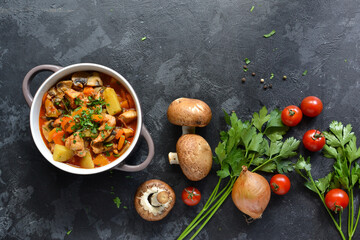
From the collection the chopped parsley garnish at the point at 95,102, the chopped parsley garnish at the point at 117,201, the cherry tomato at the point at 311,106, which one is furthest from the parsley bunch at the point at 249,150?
the chopped parsley garnish at the point at 95,102

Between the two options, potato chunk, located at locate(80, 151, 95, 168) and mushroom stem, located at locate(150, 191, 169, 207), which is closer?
potato chunk, located at locate(80, 151, 95, 168)

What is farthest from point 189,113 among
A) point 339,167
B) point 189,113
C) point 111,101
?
point 339,167

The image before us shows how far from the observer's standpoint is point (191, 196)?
2648 mm

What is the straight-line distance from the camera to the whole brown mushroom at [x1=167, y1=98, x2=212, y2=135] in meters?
2.56

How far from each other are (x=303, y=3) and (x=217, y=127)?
1.31 meters

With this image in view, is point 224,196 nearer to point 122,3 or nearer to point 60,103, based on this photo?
point 60,103

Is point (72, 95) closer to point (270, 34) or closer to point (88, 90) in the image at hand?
point (88, 90)

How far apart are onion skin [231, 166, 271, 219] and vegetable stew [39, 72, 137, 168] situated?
919 mm

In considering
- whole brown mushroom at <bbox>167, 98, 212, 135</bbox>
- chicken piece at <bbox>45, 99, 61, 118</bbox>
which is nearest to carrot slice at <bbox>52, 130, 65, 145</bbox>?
chicken piece at <bbox>45, 99, 61, 118</bbox>

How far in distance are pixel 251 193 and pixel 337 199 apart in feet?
2.45

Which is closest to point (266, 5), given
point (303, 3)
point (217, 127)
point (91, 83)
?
point (303, 3)

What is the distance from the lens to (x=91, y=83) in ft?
7.93

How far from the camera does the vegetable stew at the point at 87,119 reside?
2365 millimetres

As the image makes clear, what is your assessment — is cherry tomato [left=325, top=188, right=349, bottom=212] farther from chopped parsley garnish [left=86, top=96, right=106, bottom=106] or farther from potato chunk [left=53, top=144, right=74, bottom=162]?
potato chunk [left=53, top=144, right=74, bottom=162]
